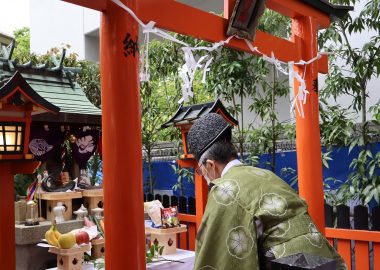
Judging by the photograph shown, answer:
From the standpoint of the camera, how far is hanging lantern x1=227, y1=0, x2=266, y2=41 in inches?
165

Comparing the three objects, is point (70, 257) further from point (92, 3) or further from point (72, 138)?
point (72, 138)

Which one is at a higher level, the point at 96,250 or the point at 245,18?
the point at 245,18

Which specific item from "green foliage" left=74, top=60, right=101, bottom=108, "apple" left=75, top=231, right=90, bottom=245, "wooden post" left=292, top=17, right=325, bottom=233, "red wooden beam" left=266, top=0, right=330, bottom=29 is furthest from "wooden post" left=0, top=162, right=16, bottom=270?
"green foliage" left=74, top=60, right=101, bottom=108

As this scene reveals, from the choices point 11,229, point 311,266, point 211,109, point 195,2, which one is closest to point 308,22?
point 211,109

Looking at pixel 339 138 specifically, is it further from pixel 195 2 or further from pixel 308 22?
pixel 195 2

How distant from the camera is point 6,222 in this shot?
11.4 feet

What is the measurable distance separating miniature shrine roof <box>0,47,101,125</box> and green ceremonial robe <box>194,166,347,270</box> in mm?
4175

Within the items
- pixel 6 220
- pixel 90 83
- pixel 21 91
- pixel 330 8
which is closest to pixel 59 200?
pixel 6 220

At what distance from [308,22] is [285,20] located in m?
1.88

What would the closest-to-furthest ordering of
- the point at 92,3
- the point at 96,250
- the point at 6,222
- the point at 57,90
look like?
the point at 92,3 → the point at 6,222 → the point at 96,250 → the point at 57,90

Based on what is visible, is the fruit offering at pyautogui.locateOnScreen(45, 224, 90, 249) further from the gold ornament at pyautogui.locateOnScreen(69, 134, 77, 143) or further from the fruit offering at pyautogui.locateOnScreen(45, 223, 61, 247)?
the gold ornament at pyautogui.locateOnScreen(69, 134, 77, 143)

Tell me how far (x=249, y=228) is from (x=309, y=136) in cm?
384

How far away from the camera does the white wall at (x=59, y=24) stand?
49.0 feet

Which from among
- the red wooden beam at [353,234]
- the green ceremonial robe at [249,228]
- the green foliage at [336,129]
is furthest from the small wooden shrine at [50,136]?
the green foliage at [336,129]
